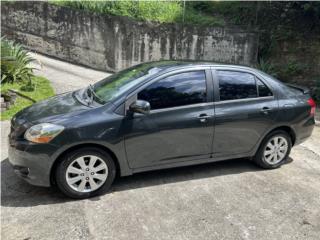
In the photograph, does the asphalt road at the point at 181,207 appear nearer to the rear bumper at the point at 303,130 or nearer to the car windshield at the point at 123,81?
the rear bumper at the point at 303,130

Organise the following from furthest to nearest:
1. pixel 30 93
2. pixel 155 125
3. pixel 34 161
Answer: pixel 30 93 → pixel 155 125 → pixel 34 161

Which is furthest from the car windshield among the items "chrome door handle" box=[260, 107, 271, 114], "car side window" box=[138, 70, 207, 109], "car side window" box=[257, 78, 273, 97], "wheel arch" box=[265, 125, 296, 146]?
"wheel arch" box=[265, 125, 296, 146]


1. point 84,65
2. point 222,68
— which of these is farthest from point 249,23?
point 222,68

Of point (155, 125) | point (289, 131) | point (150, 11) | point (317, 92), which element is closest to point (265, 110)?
point (289, 131)

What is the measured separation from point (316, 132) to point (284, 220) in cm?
400

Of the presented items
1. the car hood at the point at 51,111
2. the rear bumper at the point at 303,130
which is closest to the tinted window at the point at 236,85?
the rear bumper at the point at 303,130

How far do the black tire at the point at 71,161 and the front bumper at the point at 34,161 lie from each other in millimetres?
130

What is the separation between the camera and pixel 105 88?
5.57 metres

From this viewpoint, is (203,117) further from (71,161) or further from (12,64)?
(12,64)

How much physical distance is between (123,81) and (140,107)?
765 millimetres

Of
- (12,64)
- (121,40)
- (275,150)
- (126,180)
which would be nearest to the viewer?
(126,180)

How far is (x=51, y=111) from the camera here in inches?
199

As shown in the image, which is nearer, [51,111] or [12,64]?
[51,111]

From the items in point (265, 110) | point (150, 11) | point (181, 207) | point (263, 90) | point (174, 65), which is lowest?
point (181, 207)
